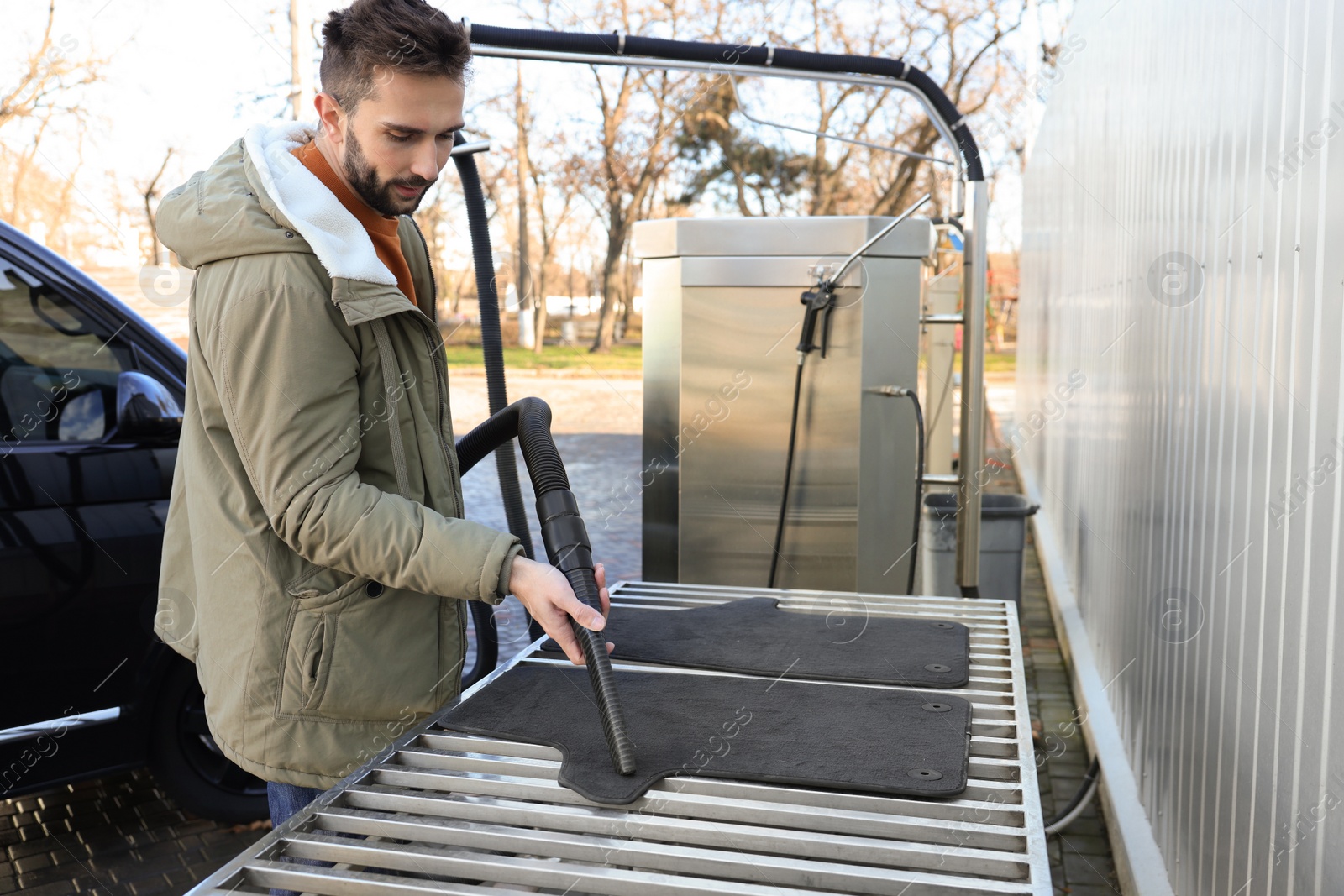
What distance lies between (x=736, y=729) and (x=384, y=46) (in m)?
1.17

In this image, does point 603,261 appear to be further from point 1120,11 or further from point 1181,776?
point 1181,776

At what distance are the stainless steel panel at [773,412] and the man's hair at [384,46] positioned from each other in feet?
8.27

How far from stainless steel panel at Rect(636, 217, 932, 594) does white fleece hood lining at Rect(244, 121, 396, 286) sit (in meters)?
2.53

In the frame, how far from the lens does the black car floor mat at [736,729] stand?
5.25 ft

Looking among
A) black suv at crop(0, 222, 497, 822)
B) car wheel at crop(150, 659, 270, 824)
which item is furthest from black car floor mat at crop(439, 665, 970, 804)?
car wheel at crop(150, 659, 270, 824)

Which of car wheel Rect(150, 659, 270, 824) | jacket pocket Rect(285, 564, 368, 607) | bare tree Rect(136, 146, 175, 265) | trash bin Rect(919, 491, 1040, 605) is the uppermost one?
bare tree Rect(136, 146, 175, 265)

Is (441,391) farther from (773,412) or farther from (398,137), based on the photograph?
(773,412)

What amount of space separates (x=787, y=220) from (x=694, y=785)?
9.36 feet

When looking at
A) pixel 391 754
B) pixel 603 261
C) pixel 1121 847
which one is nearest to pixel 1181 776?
pixel 1121 847

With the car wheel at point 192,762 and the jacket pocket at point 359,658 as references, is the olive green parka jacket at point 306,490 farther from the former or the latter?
the car wheel at point 192,762

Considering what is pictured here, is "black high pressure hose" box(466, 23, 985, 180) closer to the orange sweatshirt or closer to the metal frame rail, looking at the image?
the metal frame rail

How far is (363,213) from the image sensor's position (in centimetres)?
186

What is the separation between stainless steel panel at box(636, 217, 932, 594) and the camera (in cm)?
415

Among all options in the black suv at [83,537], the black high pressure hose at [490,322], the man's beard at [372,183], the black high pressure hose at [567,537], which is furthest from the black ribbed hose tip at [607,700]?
the black suv at [83,537]
